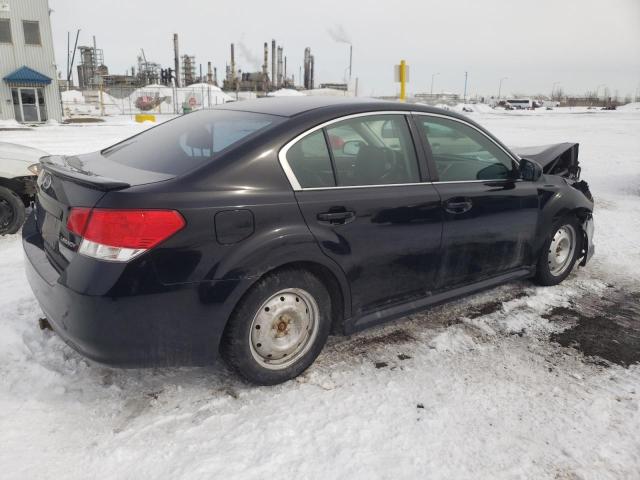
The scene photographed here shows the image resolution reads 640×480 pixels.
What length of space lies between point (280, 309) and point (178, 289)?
621 millimetres

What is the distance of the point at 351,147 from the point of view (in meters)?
3.12

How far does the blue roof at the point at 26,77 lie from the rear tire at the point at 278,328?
32.2 metres

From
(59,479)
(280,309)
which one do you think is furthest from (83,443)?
(280,309)

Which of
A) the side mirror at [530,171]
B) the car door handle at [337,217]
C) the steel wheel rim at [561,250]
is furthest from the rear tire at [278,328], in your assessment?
the steel wheel rim at [561,250]

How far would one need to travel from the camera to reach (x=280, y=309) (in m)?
2.82

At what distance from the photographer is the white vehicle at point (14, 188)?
564cm

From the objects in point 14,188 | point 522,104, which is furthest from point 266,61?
point 14,188

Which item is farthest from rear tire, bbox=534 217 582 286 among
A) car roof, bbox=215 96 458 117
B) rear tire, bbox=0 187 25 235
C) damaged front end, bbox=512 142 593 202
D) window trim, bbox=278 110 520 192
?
rear tire, bbox=0 187 25 235

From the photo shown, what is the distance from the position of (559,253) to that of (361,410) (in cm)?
282

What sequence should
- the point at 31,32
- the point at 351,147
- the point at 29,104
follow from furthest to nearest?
the point at 29,104 < the point at 31,32 < the point at 351,147

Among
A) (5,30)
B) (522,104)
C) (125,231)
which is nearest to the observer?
(125,231)

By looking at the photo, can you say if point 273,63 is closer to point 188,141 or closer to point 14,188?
point 14,188

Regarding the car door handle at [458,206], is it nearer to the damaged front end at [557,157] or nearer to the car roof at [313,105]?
the car roof at [313,105]

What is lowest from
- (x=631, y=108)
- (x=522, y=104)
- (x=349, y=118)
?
(x=349, y=118)
